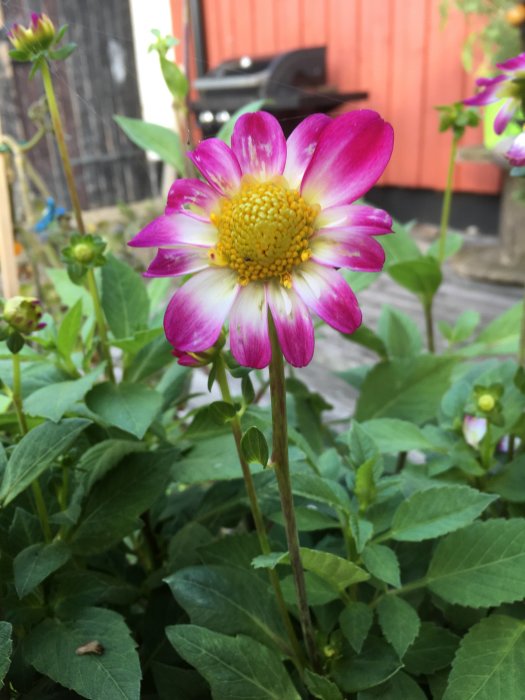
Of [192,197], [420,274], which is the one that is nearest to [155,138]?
[420,274]

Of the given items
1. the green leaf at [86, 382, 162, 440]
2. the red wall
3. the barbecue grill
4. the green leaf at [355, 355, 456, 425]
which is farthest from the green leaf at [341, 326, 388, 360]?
the red wall

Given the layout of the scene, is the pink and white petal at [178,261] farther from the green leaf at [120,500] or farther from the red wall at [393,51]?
the red wall at [393,51]

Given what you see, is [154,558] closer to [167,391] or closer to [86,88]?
[167,391]

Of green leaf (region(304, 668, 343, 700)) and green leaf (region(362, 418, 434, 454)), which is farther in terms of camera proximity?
green leaf (region(362, 418, 434, 454))

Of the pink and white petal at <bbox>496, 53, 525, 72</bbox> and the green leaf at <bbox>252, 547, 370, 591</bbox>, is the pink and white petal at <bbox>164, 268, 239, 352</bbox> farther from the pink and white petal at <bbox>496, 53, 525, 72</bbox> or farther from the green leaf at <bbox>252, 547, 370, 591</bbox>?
the pink and white petal at <bbox>496, 53, 525, 72</bbox>

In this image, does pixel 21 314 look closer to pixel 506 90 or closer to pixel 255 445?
pixel 255 445

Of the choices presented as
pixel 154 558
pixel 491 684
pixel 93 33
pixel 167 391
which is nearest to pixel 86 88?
pixel 93 33

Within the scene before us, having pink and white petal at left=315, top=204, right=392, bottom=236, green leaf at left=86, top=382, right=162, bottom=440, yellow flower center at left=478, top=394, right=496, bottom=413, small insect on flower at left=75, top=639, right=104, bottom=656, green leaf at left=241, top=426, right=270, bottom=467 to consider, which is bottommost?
small insect on flower at left=75, top=639, right=104, bottom=656

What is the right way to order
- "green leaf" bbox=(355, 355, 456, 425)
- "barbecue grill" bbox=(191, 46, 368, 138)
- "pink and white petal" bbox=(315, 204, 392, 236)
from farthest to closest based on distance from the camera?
1. "barbecue grill" bbox=(191, 46, 368, 138)
2. "green leaf" bbox=(355, 355, 456, 425)
3. "pink and white petal" bbox=(315, 204, 392, 236)
